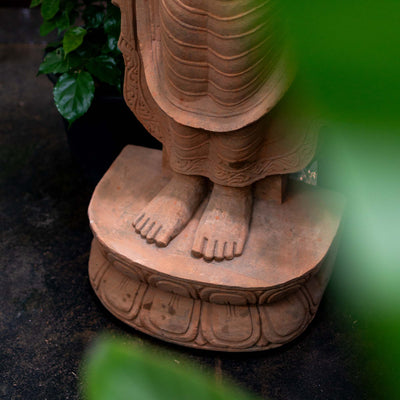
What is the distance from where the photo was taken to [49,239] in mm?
1688

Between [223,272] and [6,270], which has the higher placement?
[223,272]

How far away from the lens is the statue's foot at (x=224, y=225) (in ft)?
4.32

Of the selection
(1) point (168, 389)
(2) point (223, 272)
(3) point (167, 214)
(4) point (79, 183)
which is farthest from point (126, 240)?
(1) point (168, 389)

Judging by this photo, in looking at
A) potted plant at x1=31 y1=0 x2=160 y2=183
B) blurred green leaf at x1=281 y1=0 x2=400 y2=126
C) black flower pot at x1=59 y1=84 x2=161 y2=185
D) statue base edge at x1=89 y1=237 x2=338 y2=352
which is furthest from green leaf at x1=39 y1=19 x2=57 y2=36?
blurred green leaf at x1=281 y1=0 x2=400 y2=126

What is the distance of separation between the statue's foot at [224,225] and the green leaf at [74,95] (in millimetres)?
501

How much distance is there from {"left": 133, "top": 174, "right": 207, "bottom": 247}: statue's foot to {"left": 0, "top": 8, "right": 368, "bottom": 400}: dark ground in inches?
11.4

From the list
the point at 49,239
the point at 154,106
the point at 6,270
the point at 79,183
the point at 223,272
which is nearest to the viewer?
the point at 223,272

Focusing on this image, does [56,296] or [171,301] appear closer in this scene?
[171,301]

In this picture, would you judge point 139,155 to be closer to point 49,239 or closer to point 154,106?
point 154,106

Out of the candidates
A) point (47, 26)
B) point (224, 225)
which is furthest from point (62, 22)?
point (224, 225)

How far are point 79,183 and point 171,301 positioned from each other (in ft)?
2.41

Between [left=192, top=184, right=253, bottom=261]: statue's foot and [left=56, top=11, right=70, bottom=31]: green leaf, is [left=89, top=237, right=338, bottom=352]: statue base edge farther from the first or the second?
[left=56, top=11, right=70, bottom=31]: green leaf

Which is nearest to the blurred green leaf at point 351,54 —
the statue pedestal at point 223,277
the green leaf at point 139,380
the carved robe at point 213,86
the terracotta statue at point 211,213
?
the green leaf at point 139,380

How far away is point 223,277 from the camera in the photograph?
1.28m
